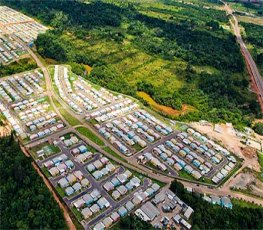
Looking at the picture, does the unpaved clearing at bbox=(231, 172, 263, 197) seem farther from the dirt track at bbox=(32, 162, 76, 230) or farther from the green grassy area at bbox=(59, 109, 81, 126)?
the green grassy area at bbox=(59, 109, 81, 126)

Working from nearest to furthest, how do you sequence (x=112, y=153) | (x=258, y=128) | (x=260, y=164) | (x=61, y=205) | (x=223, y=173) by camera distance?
(x=61, y=205)
(x=223, y=173)
(x=112, y=153)
(x=260, y=164)
(x=258, y=128)

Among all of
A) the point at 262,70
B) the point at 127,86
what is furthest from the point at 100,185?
the point at 262,70

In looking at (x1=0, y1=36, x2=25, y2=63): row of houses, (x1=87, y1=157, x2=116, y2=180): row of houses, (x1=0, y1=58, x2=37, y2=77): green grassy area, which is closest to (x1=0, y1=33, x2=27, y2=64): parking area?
(x1=0, y1=36, x2=25, y2=63): row of houses

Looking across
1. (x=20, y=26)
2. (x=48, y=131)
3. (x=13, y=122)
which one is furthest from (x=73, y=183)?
(x=20, y=26)

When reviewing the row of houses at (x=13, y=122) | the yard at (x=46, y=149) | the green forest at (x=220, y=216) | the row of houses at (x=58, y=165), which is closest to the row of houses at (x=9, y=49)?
the row of houses at (x=13, y=122)

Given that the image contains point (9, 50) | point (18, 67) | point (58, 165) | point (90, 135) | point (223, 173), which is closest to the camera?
point (58, 165)

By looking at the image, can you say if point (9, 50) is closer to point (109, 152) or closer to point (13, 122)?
point (13, 122)

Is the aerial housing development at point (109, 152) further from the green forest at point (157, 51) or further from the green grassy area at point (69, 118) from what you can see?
the green forest at point (157, 51)
